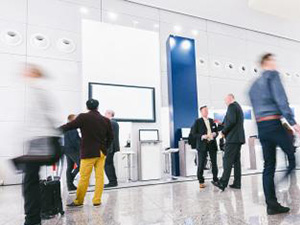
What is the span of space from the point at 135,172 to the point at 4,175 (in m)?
2.92

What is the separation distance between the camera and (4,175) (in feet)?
17.7

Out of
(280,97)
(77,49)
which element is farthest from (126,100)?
(280,97)

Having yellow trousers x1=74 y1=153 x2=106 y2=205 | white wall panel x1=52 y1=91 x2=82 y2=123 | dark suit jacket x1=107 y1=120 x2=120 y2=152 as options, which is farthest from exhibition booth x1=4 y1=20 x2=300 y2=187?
yellow trousers x1=74 y1=153 x2=106 y2=205

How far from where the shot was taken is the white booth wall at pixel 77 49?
5.66 metres

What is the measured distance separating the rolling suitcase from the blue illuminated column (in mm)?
3950

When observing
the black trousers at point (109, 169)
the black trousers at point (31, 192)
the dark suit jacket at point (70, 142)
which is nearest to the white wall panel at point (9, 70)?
the dark suit jacket at point (70, 142)

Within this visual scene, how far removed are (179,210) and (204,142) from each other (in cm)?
166

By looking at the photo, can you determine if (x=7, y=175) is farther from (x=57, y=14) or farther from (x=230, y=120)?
(x=230, y=120)

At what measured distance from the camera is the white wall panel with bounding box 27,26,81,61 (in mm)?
5938

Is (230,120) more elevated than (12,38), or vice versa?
(12,38)

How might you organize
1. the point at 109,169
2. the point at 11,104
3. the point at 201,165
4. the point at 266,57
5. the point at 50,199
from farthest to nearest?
the point at 11,104 → the point at 109,169 → the point at 201,165 → the point at 50,199 → the point at 266,57

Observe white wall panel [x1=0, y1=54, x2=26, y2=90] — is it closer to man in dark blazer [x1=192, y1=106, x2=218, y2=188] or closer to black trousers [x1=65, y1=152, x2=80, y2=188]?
black trousers [x1=65, y1=152, x2=80, y2=188]

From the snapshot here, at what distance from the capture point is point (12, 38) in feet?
18.9

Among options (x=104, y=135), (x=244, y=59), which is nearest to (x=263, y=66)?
(x=104, y=135)
